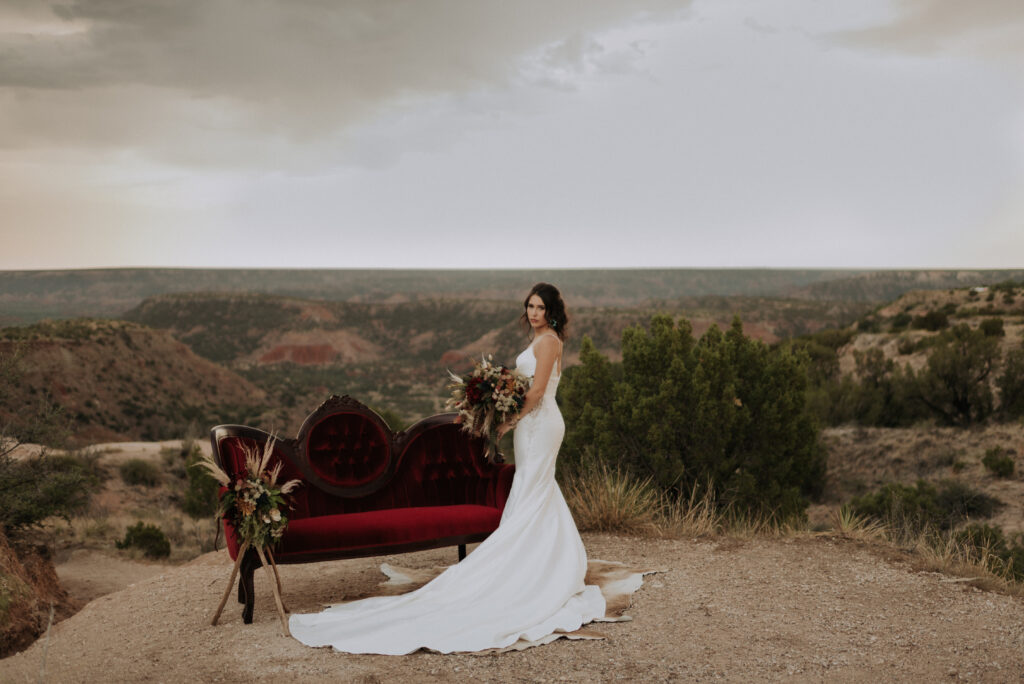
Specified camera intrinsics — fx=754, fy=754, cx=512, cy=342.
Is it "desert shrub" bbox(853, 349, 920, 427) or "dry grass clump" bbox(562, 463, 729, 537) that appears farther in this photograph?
"desert shrub" bbox(853, 349, 920, 427)

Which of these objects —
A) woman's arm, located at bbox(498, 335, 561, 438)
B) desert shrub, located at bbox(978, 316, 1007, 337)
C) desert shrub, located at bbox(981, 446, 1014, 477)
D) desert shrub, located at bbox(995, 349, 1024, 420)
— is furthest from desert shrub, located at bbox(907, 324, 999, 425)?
woman's arm, located at bbox(498, 335, 561, 438)

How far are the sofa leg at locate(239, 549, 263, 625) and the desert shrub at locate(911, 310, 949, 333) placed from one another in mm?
28517

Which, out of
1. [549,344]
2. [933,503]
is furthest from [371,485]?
[933,503]

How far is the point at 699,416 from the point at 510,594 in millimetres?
6309

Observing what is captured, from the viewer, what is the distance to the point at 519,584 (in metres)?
5.09

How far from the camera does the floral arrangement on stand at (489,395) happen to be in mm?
5410

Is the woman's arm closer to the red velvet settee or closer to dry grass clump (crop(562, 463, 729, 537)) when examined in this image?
the red velvet settee

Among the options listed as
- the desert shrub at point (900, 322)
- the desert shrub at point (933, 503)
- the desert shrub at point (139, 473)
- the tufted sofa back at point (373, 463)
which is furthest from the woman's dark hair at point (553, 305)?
the desert shrub at point (900, 322)

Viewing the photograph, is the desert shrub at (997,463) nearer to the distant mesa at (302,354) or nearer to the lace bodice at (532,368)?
the lace bodice at (532,368)

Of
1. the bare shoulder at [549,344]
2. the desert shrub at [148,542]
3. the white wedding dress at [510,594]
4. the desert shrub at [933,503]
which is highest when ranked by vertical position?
the bare shoulder at [549,344]

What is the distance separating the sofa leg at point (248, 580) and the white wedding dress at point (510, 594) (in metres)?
0.42

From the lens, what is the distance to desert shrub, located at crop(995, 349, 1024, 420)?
684 inches

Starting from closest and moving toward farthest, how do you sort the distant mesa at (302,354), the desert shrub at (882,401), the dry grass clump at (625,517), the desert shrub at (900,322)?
the dry grass clump at (625,517) → the desert shrub at (882,401) → the desert shrub at (900,322) → the distant mesa at (302,354)

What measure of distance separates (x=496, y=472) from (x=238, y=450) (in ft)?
6.71
